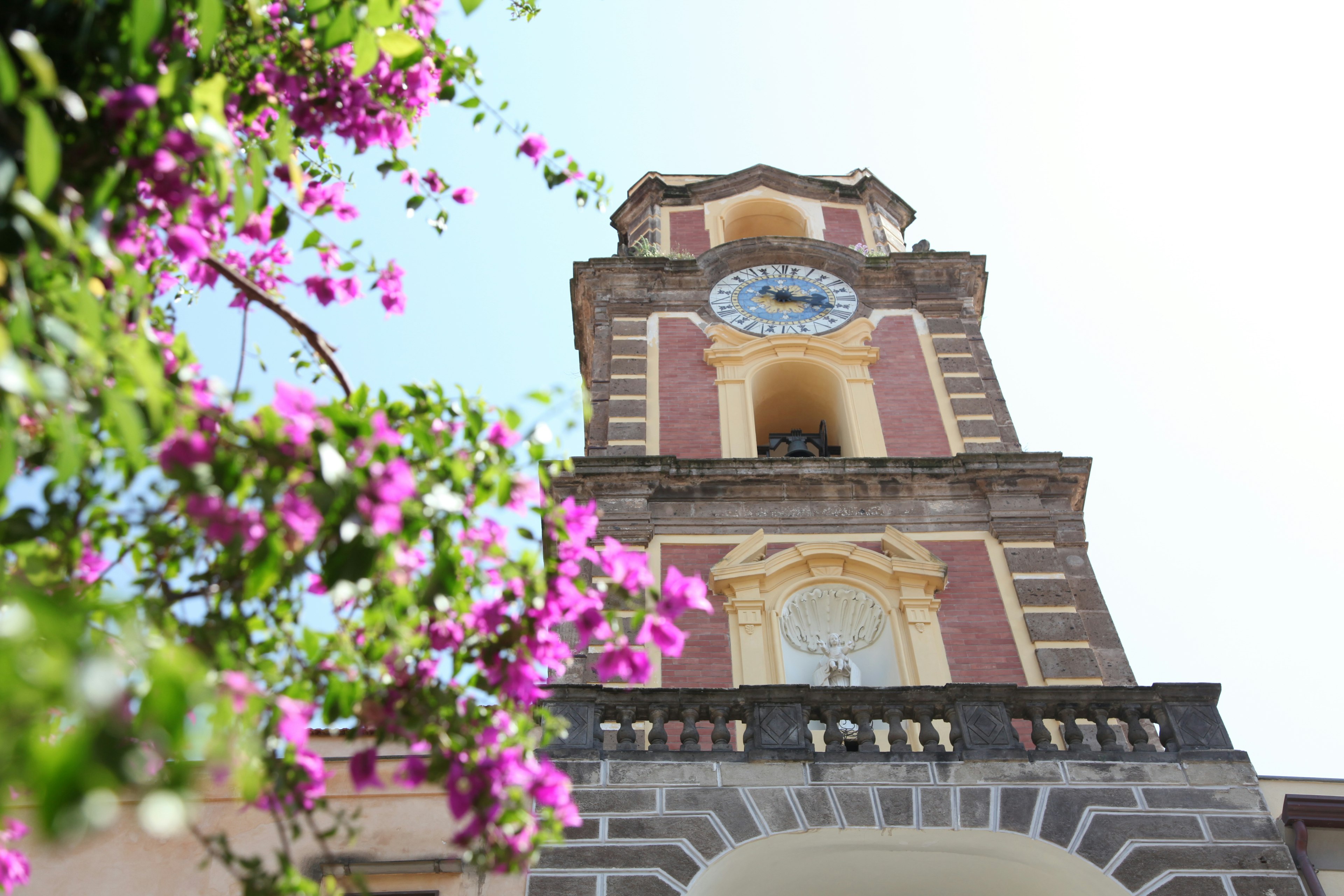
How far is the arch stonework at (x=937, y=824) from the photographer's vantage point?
9070 mm

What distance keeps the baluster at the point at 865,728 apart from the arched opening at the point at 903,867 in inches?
32.3

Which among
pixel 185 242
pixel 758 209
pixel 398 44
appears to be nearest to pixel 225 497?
pixel 185 242

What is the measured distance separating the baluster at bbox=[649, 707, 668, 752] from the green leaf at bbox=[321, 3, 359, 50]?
685cm

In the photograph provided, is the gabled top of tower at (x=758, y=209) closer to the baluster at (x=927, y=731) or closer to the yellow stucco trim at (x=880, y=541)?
the yellow stucco trim at (x=880, y=541)

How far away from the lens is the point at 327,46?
4.59 m

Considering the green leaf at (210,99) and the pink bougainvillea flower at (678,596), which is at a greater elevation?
the green leaf at (210,99)

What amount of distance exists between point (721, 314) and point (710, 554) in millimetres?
5774

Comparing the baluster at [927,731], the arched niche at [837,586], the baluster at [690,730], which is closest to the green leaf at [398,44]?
the baluster at [690,730]

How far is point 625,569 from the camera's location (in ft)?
16.6

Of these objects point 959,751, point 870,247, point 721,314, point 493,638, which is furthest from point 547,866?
point 870,247

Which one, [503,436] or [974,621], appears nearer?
[503,436]

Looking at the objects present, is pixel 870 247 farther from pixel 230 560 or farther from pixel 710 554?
pixel 230 560

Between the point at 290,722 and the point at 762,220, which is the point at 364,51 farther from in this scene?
the point at 762,220

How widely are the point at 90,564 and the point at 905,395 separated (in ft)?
43.9
